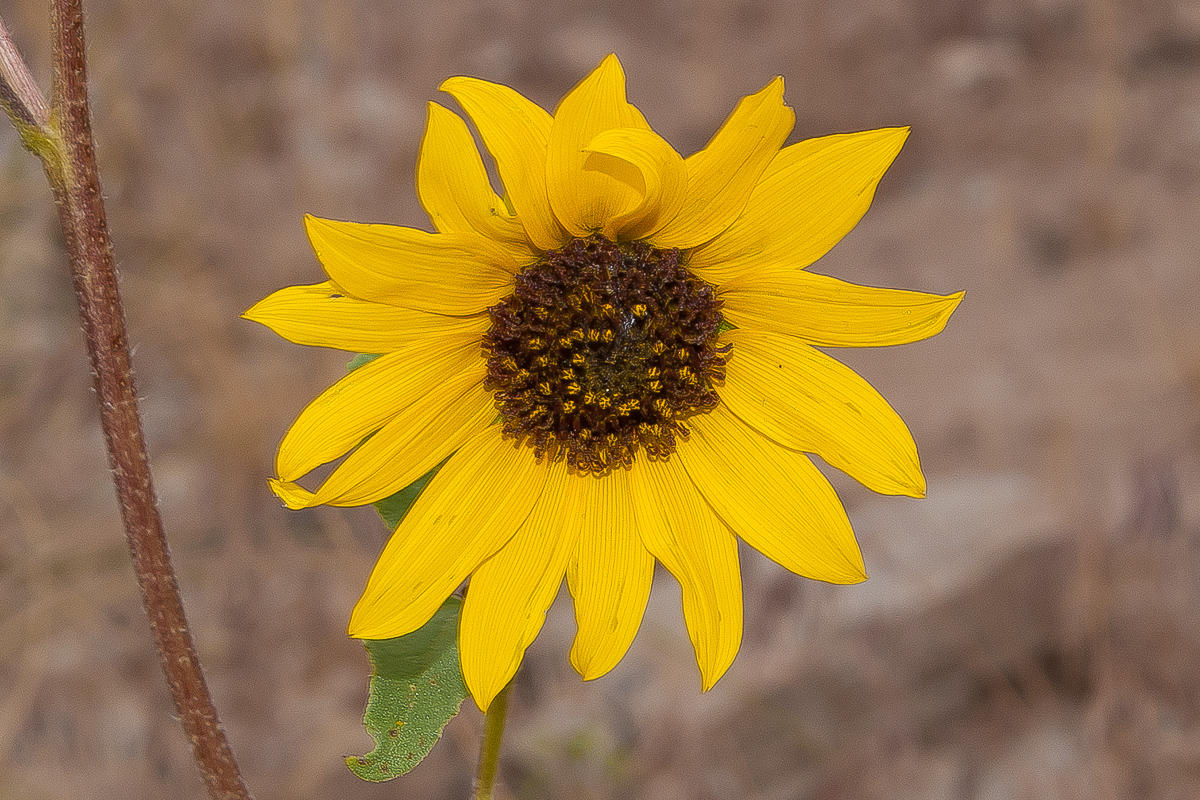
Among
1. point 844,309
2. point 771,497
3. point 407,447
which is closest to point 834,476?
point 771,497

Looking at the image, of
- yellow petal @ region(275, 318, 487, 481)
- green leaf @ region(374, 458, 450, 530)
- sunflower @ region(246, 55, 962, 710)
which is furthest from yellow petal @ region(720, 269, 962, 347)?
green leaf @ region(374, 458, 450, 530)

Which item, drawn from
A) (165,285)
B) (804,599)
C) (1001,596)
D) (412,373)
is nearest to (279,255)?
(165,285)

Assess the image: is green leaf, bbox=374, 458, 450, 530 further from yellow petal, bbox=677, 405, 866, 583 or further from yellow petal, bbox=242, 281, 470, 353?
yellow petal, bbox=677, 405, 866, 583

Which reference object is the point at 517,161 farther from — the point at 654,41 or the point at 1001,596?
the point at 654,41

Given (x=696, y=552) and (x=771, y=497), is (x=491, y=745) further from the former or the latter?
(x=771, y=497)

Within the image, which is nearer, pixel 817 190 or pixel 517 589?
pixel 817 190

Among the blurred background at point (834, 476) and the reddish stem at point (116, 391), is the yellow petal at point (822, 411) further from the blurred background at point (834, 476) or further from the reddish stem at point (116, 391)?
the blurred background at point (834, 476)
